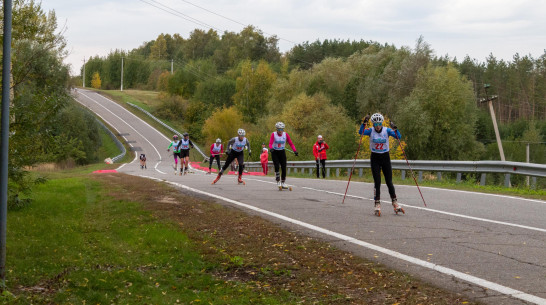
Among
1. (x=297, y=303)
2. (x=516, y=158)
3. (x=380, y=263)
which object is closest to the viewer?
(x=297, y=303)

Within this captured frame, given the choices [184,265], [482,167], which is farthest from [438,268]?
[482,167]

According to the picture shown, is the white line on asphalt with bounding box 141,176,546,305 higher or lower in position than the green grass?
higher

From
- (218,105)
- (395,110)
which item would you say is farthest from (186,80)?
(395,110)

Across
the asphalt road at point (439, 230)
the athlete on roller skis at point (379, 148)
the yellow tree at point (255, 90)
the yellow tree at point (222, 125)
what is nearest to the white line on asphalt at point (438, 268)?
the asphalt road at point (439, 230)

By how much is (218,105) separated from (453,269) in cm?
9932

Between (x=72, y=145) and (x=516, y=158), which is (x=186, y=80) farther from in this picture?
(x=72, y=145)

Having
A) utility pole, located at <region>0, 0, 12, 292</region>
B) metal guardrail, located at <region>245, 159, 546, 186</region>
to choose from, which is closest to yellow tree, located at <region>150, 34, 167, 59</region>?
metal guardrail, located at <region>245, 159, 546, 186</region>

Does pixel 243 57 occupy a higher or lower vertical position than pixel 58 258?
higher

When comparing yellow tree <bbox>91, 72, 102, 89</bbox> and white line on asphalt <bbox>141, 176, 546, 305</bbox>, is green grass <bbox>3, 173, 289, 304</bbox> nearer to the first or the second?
white line on asphalt <bbox>141, 176, 546, 305</bbox>

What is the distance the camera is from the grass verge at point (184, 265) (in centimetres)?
564

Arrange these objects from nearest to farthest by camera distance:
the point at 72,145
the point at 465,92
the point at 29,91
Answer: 1. the point at 29,91
2. the point at 72,145
3. the point at 465,92

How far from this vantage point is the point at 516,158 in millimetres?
75375

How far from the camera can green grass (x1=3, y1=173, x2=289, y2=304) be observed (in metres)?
5.79

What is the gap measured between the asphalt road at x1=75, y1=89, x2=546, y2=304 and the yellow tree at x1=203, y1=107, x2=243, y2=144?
64478mm
